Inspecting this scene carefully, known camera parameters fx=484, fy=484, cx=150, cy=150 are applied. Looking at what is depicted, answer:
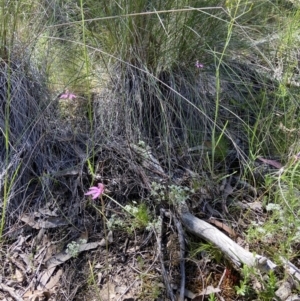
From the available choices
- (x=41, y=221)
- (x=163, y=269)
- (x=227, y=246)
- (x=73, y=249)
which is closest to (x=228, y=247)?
(x=227, y=246)

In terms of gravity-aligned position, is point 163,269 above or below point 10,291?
above

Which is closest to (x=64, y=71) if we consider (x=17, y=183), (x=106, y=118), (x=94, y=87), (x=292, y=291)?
(x=94, y=87)

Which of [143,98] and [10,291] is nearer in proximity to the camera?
[10,291]

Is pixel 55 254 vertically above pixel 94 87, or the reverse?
pixel 94 87

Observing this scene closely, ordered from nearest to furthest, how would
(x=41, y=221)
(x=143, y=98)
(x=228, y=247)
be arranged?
1. (x=228, y=247)
2. (x=41, y=221)
3. (x=143, y=98)

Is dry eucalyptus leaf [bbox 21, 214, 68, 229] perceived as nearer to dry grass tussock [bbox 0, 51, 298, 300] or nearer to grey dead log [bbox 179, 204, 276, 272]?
dry grass tussock [bbox 0, 51, 298, 300]

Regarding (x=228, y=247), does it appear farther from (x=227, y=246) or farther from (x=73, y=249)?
(x=73, y=249)

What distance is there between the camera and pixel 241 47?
2.09 meters

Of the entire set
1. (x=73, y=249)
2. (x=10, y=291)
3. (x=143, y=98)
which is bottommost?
(x=10, y=291)

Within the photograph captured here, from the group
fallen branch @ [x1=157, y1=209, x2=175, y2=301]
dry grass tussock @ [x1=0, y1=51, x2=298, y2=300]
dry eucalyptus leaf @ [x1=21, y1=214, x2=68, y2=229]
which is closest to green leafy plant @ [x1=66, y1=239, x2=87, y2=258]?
dry grass tussock @ [x1=0, y1=51, x2=298, y2=300]

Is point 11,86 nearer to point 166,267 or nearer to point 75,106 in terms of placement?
point 75,106

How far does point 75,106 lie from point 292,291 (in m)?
1.04

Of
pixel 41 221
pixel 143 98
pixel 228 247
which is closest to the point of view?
pixel 228 247

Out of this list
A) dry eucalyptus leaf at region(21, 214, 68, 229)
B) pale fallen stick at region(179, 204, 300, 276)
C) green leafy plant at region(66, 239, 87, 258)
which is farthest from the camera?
dry eucalyptus leaf at region(21, 214, 68, 229)
